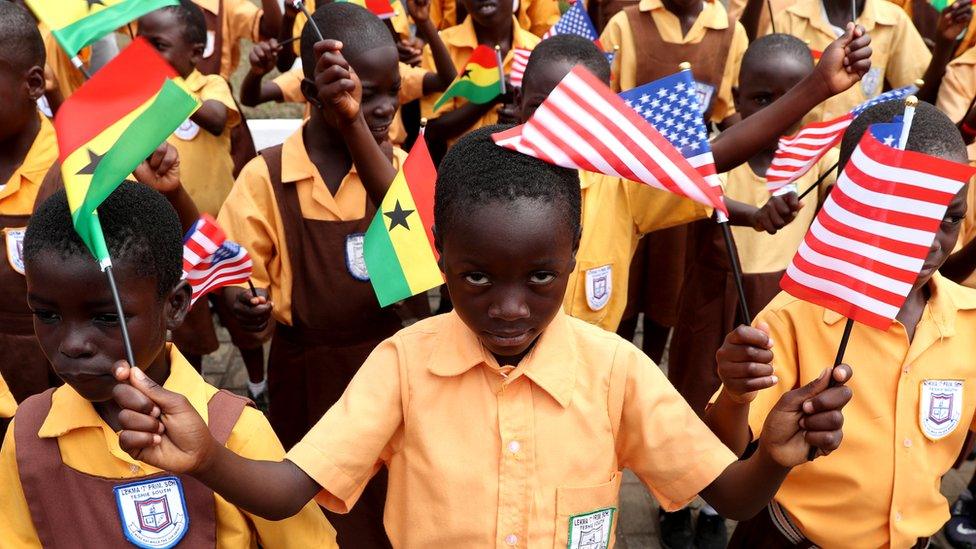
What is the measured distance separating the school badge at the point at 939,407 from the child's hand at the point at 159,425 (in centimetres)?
164

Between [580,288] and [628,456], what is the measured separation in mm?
1162

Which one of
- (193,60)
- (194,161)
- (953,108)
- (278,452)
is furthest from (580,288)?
(953,108)

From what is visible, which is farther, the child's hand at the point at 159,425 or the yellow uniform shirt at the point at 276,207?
the yellow uniform shirt at the point at 276,207

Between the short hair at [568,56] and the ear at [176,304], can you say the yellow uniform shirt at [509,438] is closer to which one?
the ear at [176,304]

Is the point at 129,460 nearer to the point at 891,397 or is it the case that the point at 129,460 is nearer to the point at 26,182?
the point at 26,182

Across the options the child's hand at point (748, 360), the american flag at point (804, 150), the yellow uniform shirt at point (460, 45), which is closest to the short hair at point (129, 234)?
the child's hand at point (748, 360)

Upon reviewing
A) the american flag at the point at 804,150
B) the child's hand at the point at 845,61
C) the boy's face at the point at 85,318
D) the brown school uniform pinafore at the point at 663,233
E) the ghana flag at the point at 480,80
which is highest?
the child's hand at the point at 845,61

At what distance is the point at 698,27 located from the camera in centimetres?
470

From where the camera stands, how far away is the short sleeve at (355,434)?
5.65 ft

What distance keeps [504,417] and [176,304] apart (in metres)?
0.78

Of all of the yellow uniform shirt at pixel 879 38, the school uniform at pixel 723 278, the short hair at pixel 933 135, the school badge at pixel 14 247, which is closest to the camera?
the short hair at pixel 933 135

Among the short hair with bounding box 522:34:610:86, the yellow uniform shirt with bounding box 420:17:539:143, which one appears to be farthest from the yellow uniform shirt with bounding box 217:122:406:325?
the yellow uniform shirt with bounding box 420:17:539:143

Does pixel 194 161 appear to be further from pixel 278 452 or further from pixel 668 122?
pixel 668 122

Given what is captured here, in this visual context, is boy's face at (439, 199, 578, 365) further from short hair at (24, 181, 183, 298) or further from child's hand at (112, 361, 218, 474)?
short hair at (24, 181, 183, 298)
